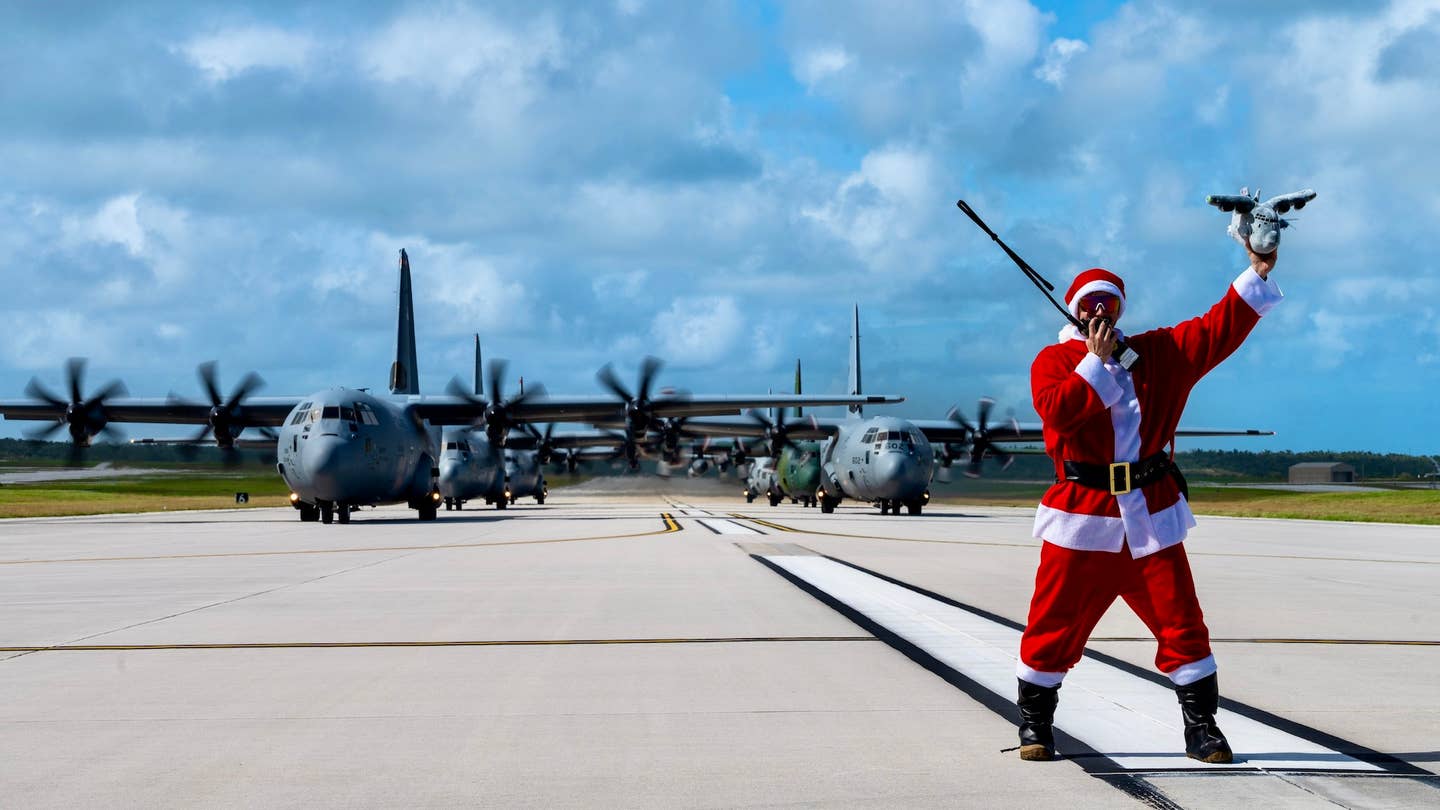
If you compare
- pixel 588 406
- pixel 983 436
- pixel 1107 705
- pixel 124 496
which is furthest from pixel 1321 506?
pixel 124 496

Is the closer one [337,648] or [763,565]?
[337,648]

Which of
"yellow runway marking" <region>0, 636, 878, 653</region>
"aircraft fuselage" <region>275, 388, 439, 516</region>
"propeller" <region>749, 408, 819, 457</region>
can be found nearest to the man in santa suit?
"yellow runway marking" <region>0, 636, 878, 653</region>

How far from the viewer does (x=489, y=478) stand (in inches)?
2094

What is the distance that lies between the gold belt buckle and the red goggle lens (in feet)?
2.33

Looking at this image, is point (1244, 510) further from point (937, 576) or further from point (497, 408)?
point (937, 576)

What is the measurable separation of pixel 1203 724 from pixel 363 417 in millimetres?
29800

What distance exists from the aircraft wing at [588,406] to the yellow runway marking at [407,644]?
99.4 feet

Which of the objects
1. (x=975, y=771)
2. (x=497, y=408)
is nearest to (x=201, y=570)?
(x=975, y=771)

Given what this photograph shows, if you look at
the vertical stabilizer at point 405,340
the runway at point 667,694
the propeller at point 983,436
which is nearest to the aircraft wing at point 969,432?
the propeller at point 983,436

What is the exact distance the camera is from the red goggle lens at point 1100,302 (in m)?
5.64

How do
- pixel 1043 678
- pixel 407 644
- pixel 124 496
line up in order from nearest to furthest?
pixel 1043 678 → pixel 407 644 → pixel 124 496

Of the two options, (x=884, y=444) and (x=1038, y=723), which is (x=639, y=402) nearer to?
(x=884, y=444)

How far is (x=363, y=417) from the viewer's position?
32656mm

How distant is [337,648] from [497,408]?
3147 centimetres
